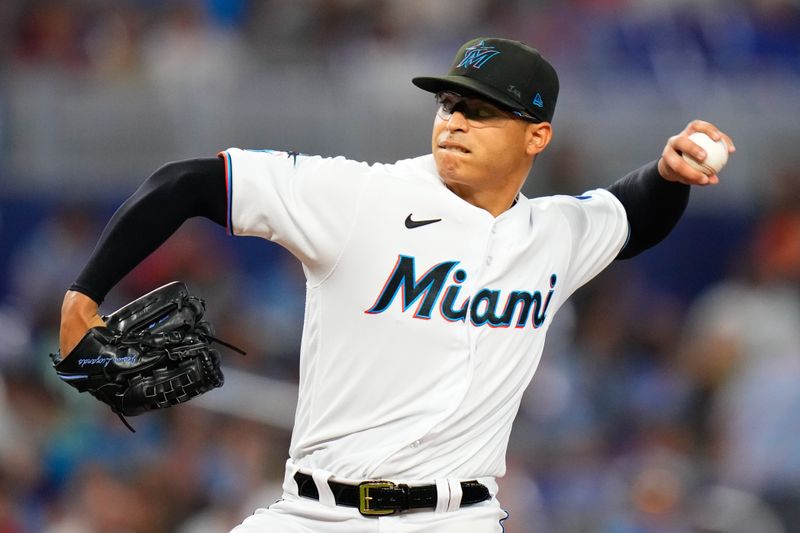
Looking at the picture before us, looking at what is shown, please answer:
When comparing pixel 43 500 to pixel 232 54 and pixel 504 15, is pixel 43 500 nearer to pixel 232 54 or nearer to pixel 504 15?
pixel 232 54

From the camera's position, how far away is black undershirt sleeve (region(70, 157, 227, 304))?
3166 millimetres

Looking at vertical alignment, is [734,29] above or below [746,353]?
above

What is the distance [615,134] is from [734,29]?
39.0 inches

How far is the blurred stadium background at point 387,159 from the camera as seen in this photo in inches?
245

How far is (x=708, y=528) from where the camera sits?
5711mm

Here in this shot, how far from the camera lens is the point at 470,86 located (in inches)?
133

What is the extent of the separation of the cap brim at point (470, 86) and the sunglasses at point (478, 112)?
3cm

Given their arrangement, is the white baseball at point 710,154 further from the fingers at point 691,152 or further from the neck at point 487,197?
the neck at point 487,197

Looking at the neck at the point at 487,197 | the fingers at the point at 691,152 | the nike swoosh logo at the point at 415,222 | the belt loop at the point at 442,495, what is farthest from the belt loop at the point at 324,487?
the fingers at the point at 691,152

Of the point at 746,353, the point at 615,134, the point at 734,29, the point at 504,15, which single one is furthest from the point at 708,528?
the point at 504,15

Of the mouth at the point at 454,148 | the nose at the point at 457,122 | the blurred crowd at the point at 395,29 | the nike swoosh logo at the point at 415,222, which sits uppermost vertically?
the blurred crowd at the point at 395,29

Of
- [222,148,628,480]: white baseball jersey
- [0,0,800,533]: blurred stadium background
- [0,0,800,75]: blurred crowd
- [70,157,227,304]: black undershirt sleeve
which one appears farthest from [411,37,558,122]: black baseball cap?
[0,0,800,75]: blurred crowd

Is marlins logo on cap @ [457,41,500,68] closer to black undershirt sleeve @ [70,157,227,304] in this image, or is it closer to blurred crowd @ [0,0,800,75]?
black undershirt sleeve @ [70,157,227,304]

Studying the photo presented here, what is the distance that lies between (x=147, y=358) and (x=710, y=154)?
5.16 feet
